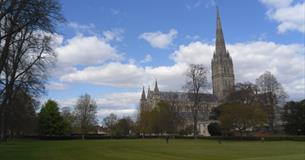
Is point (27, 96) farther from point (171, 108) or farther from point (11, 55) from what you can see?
point (171, 108)

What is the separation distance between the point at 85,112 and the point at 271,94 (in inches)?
1847

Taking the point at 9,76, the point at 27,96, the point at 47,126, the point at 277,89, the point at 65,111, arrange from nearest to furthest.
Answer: the point at 9,76
the point at 27,96
the point at 277,89
the point at 47,126
the point at 65,111

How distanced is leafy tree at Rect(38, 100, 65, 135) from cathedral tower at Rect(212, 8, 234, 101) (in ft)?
347

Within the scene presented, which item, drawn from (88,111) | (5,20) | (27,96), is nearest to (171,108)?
(88,111)

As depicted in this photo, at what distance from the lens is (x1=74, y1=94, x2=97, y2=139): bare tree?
9844 cm

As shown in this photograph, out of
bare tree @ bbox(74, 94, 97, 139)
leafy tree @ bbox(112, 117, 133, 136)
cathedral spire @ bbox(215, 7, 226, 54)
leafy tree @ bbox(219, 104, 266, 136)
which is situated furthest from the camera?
cathedral spire @ bbox(215, 7, 226, 54)

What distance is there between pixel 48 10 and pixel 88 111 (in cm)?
8095

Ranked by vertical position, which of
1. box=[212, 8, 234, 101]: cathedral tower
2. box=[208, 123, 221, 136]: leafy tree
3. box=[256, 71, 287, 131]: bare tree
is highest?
box=[212, 8, 234, 101]: cathedral tower

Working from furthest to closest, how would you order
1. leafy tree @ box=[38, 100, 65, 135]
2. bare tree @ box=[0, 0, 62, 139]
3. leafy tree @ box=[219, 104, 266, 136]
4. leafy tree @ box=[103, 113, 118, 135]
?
1. leafy tree @ box=[103, 113, 118, 135]
2. leafy tree @ box=[38, 100, 65, 135]
3. leafy tree @ box=[219, 104, 266, 136]
4. bare tree @ box=[0, 0, 62, 139]

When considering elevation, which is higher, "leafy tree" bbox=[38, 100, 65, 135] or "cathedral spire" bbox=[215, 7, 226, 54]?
"cathedral spire" bbox=[215, 7, 226, 54]

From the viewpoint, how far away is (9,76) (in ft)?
107

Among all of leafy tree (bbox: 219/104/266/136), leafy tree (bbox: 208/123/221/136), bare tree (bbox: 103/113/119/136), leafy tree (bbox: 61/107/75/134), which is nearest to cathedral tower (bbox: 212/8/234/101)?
bare tree (bbox: 103/113/119/136)

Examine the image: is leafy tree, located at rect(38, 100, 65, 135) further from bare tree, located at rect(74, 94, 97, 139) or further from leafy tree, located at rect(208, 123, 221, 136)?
leafy tree, located at rect(208, 123, 221, 136)

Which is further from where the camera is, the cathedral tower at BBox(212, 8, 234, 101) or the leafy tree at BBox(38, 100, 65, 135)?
the cathedral tower at BBox(212, 8, 234, 101)
